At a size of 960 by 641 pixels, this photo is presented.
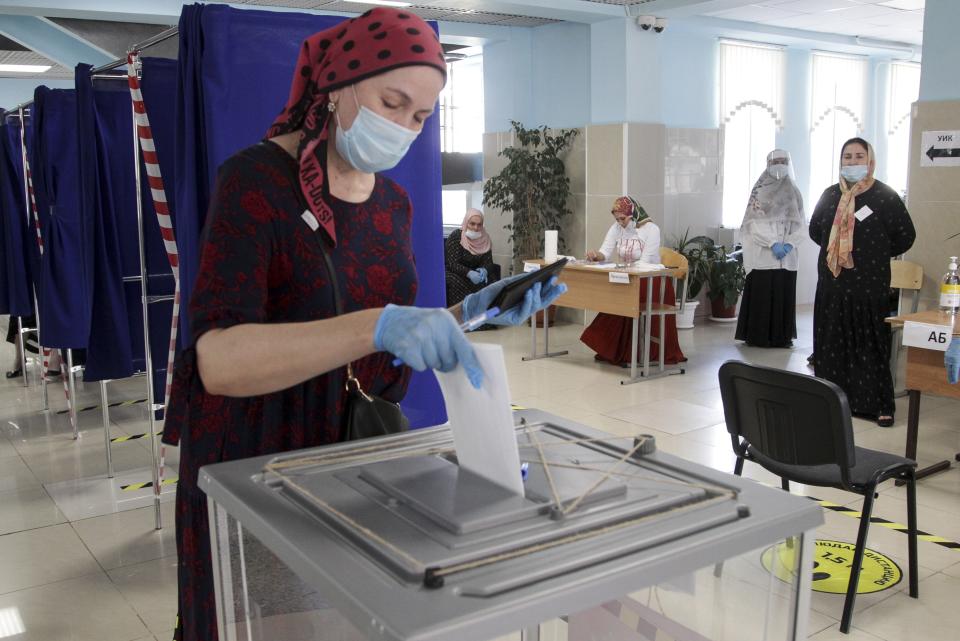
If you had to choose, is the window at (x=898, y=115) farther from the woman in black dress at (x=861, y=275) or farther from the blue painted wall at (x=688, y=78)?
the woman in black dress at (x=861, y=275)

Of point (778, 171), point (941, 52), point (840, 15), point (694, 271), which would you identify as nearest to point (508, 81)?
point (694, 271)

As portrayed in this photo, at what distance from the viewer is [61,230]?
14.5ft

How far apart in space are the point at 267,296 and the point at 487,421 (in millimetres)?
450

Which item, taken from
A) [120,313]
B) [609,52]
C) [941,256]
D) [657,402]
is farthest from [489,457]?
[609,52]

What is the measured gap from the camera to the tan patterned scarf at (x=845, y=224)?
5.21 m

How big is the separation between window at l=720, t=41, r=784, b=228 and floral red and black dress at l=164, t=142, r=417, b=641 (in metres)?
8.50

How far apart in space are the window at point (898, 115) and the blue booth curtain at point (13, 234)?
9802mm

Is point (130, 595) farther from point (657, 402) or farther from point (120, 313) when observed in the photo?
point (657, 402)

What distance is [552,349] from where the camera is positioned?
7.65 metres

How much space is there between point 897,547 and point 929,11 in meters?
3.76

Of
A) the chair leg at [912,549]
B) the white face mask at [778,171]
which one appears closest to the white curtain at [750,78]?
the white face mask at [778,171]

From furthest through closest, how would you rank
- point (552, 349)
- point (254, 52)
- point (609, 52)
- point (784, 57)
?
point (784, 57)
point (609, 52)
point (552, 349)
point (254, 52)

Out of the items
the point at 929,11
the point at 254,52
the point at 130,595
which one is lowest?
the point at 130,595

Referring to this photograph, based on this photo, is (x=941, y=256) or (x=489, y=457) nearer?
(x=489, y=457)
